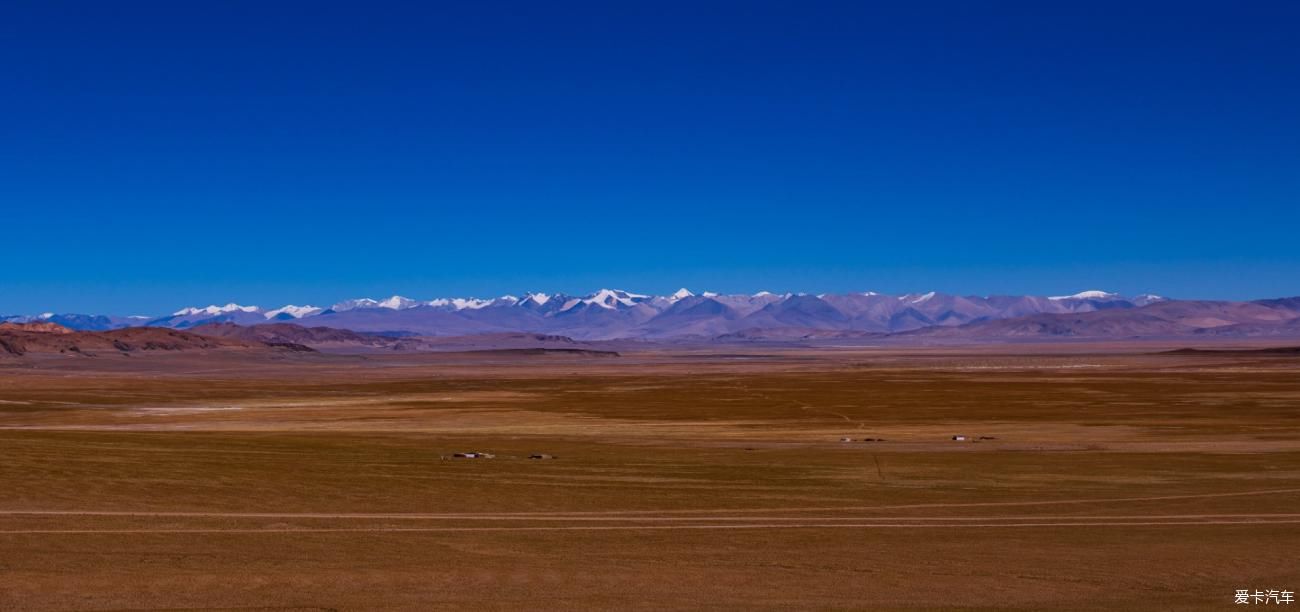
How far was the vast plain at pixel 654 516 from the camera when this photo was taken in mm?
16844

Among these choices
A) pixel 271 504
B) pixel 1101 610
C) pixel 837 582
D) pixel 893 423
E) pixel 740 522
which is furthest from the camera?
pixel 893 423

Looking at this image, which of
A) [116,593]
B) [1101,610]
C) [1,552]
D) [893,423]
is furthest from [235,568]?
[893,423]

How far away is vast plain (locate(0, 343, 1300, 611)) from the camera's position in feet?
55.3

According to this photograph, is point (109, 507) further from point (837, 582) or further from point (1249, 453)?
point (1249, 453)

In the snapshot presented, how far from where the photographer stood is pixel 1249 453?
127ft

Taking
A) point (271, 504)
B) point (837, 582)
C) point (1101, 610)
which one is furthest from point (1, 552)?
point (1101, 610)

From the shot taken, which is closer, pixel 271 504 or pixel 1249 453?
pixel 271 504

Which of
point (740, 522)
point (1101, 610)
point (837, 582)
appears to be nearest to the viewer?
point (1101, 610)

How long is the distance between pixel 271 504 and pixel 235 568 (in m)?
7.51

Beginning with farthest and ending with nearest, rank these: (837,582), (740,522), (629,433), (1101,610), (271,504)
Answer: (629,433)
(271,504)
(740,522)
(837,582)
(1101,610)

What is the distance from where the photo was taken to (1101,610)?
15.7 metres

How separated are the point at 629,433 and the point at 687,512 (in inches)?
1023

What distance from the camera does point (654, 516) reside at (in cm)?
2453

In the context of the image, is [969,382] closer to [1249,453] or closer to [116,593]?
[1249,453]
